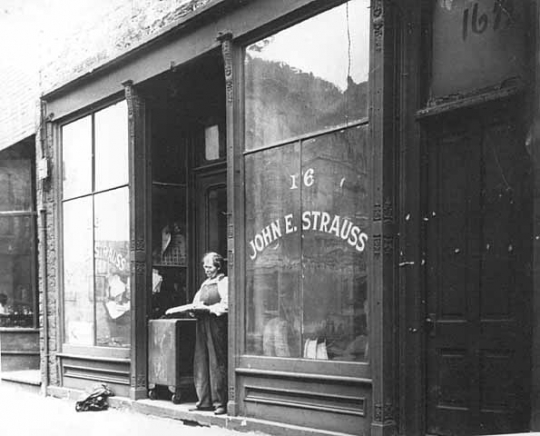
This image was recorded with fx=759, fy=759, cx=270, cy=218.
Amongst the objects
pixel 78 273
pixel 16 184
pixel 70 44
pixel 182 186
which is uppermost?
pixel 70 44

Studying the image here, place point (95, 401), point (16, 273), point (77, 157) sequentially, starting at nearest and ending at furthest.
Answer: point (95, 401) → point (77, 157) → point (16, 273)

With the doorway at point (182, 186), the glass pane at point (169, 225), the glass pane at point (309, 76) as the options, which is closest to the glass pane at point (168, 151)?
the doorway at point (182, 186)

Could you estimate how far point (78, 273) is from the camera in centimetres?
1134

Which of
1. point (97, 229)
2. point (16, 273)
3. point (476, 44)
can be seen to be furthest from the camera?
point (16, 273)

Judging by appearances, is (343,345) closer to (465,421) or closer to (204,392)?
(465,421)

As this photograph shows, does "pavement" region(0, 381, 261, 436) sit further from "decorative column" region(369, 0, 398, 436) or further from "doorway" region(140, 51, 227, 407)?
"decorative column" region(369, 0, 398, 436)

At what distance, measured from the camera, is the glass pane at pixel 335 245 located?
21.7 ft

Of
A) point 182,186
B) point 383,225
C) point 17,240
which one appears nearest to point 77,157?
point 182,186

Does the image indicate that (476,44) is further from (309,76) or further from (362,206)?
(309,76)

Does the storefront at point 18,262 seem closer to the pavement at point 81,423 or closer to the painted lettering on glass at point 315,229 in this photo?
the pavement at point 81,423

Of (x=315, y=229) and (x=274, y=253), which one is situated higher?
(x=315, y=229)

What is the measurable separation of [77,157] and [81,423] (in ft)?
13.9

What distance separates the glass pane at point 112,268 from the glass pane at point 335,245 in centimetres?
373

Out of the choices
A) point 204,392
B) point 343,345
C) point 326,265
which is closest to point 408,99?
point 326,265
